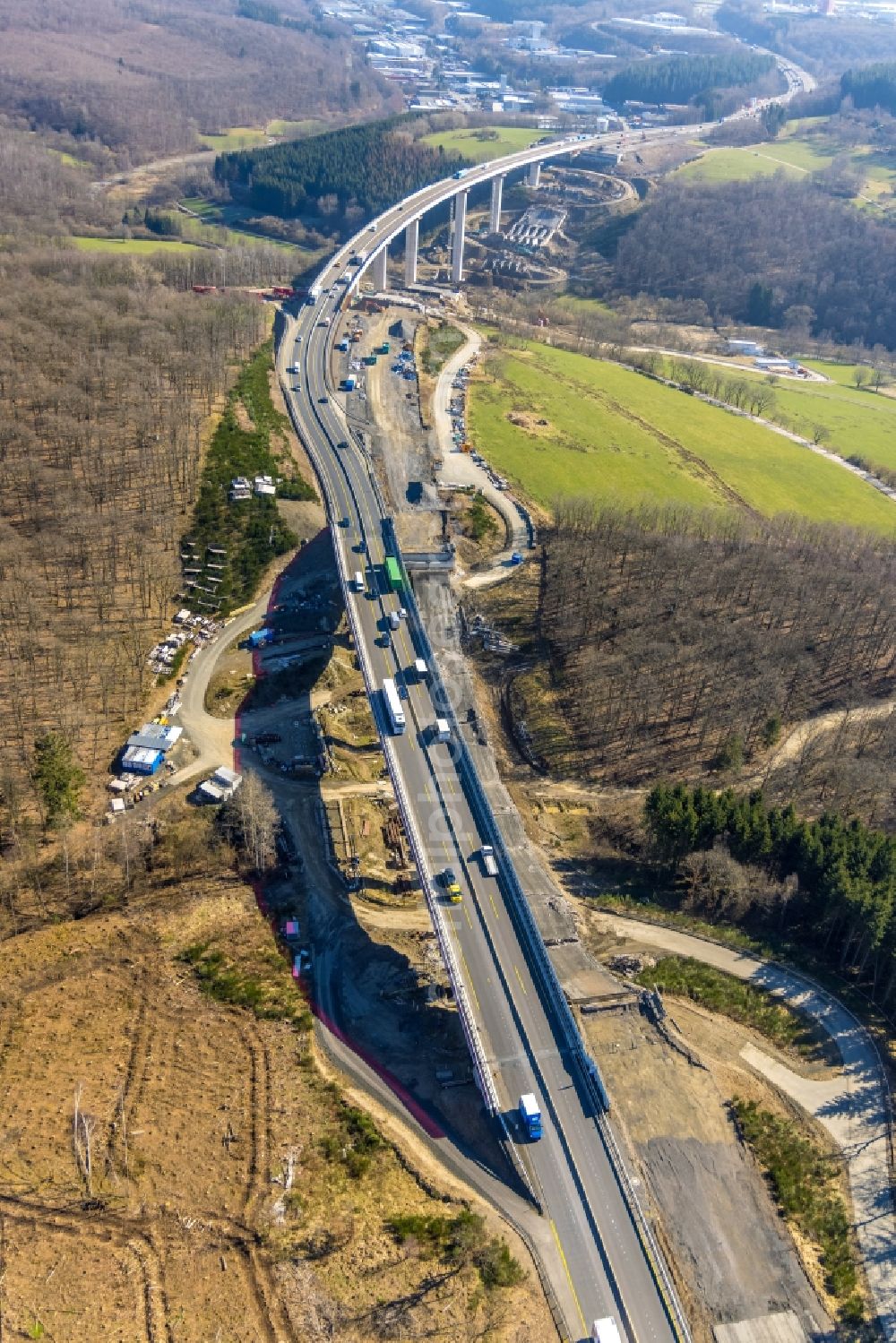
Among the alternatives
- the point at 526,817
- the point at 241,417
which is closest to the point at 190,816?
the point at 526,817

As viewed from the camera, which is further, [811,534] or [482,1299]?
[811,534]

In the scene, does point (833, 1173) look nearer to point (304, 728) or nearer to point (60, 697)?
point (304, 728)

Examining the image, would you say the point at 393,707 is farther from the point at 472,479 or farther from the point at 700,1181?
the point at 472,479

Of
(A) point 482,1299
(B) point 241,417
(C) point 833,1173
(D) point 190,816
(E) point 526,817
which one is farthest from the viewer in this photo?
(B) point 241,417

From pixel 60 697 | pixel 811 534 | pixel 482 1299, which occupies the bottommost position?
pixel 482 1299

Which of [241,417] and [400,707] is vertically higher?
[241,417]

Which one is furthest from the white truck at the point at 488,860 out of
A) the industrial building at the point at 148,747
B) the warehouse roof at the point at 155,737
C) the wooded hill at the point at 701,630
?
the warehouse roof at the point at 155,737

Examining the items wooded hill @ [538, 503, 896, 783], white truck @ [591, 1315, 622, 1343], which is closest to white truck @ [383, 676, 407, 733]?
wooded hill @ [538, 503, 896, 783]

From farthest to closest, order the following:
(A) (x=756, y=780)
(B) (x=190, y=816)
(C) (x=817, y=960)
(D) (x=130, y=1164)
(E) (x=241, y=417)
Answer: (E) (x=241, y=417) → (A) (x=756, y=780) → (B) (x=190, y=816) → (C) (x=817, y=960) → (D) (x=130, y=1164)
